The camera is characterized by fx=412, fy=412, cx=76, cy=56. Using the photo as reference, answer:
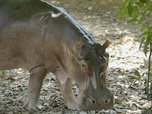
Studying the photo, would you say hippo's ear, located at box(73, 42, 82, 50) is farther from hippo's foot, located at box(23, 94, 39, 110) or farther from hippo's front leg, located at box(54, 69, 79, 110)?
hippo's foot, located at box(23, 94, 39, 110)

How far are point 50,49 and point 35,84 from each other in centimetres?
42

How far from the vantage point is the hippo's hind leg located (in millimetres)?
4035

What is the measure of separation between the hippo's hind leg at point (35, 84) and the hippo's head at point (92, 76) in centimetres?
55

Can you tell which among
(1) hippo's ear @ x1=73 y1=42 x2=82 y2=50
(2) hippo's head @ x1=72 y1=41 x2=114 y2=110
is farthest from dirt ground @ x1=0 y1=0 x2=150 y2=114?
(1) hippo's ear @ x1=73 y1=42 x2=82 y2=50

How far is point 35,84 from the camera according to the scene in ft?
13.4

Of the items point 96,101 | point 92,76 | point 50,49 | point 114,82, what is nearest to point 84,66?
point 92,76

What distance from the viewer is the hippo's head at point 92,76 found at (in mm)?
3371

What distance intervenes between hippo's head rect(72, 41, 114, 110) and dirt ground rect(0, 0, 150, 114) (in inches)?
29.3

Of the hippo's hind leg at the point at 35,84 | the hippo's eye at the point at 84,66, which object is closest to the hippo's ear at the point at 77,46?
the hippo's eye at the point at 84,66

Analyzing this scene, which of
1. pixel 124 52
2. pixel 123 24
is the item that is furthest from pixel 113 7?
pixel 124 52

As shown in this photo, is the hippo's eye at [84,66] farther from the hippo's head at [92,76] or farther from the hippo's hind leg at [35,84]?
the hippo's hind leg at [35,84]

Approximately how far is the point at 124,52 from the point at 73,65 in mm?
3088

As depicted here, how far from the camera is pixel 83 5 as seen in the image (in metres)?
10.7

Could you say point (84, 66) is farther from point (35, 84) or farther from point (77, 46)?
point (35, 84)
